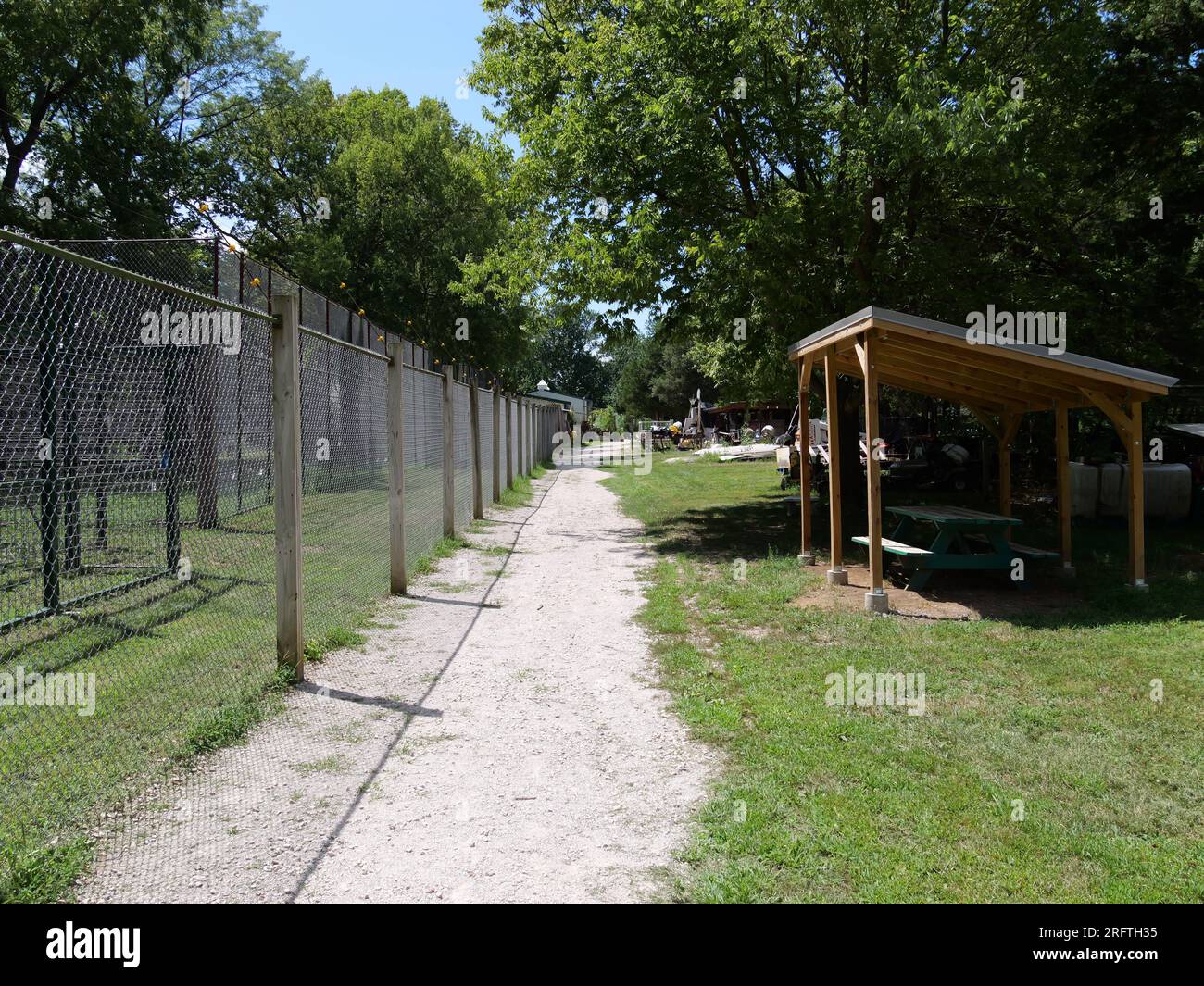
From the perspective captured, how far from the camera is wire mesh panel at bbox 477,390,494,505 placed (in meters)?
15.7

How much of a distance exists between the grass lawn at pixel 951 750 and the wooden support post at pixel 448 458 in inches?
168

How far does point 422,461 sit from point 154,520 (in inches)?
210

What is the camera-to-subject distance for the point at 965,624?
721cm

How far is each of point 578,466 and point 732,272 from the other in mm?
23129

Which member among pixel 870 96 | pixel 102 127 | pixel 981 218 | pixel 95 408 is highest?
pixel 102 127

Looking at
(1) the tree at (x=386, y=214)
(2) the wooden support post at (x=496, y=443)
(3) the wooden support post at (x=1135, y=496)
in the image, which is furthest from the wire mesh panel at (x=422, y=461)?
(1) the tree at (x=386, y=214)

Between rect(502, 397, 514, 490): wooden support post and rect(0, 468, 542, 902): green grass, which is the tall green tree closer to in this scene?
rect(502, 397, 514, 490): wooden support post

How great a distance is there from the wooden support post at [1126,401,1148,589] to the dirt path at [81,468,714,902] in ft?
17.6

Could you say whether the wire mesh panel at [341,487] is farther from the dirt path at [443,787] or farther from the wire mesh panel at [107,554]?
the dirt path at [443,787]

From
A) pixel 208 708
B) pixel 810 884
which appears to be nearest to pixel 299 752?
pixel 208 708

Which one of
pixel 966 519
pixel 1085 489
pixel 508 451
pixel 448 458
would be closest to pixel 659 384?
pixel 508 451

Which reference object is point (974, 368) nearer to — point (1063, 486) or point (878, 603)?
point (1063, 486)

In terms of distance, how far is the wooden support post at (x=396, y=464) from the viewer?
793cm

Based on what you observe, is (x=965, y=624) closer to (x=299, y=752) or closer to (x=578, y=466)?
(x=299, y=752)
